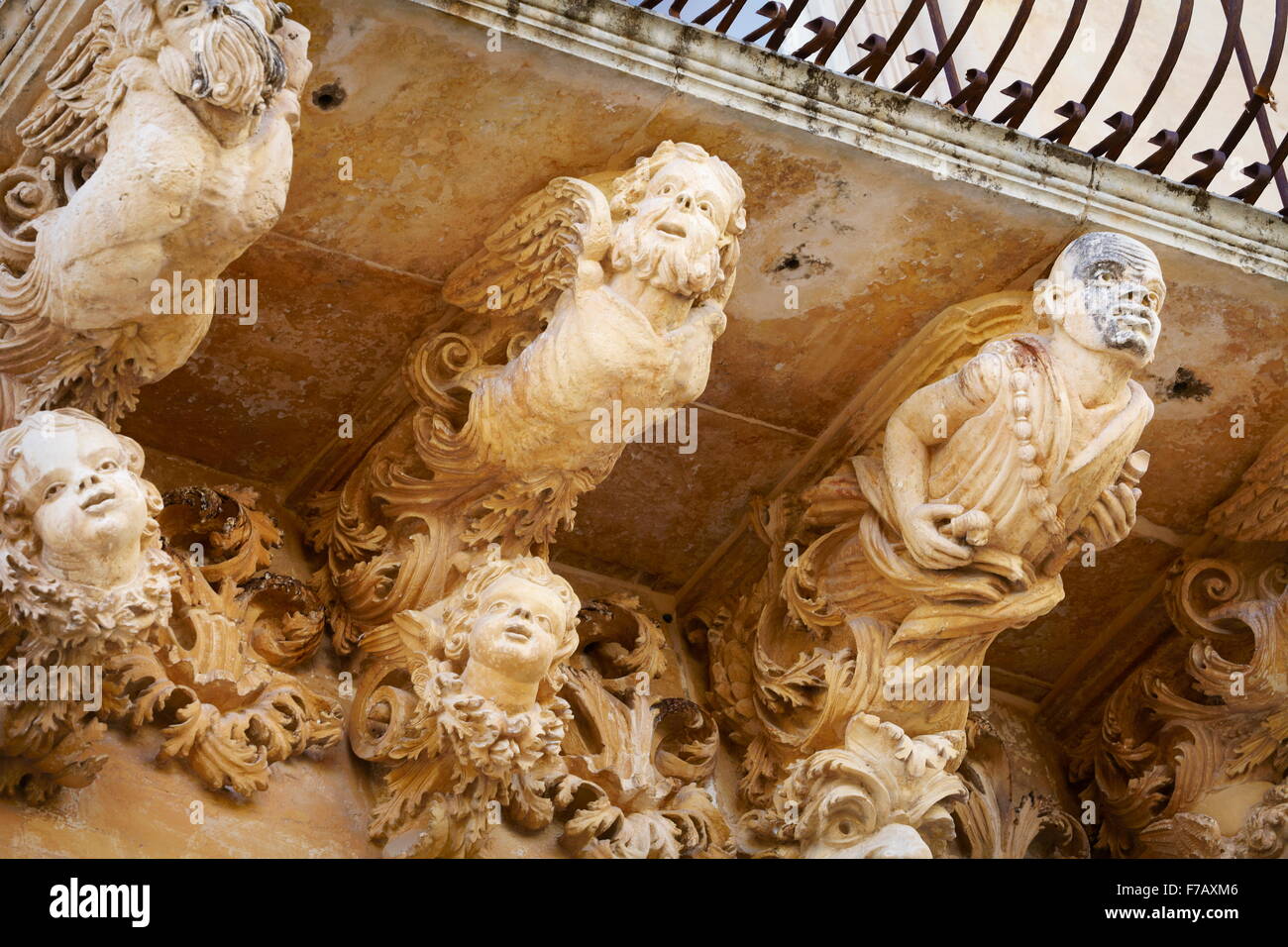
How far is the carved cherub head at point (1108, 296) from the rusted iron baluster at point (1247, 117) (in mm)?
364

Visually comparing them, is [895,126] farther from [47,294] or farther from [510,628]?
[47,294]

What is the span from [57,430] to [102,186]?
1.34 ft

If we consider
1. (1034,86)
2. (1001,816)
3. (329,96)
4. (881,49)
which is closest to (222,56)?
(329,96)

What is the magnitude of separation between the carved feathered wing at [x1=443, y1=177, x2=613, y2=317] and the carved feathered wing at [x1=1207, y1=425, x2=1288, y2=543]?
63.2 inches

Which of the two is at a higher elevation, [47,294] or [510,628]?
[47,294]

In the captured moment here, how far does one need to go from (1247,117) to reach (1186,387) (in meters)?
0.57

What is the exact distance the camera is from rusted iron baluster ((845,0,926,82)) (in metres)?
5.28

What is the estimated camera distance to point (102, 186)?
175 inches

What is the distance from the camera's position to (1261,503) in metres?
5.69

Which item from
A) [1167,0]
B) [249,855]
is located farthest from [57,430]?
[1167,0]

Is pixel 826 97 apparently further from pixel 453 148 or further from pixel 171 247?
pixel 171 247

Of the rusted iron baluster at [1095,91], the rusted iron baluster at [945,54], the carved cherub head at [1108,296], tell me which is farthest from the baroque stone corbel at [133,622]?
the rusted iron baluster at [1095,91]

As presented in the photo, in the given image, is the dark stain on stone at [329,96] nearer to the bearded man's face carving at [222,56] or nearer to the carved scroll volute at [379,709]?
the bearded man's face carving at [222,56]

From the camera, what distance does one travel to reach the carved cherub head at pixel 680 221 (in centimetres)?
482
